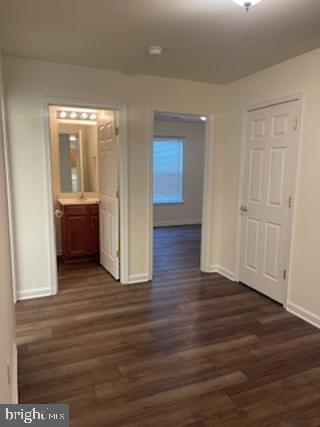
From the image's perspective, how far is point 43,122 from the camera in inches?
125

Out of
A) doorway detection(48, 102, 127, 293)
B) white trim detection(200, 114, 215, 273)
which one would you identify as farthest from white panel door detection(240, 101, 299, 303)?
doorway detection(48, 102, 127, 293)

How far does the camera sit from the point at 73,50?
2.80 m

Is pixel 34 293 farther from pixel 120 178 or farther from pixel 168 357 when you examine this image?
pixel 168 357

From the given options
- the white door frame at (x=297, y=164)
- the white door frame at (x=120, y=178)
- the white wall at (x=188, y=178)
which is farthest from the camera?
the white wall at (x=188, y=178)

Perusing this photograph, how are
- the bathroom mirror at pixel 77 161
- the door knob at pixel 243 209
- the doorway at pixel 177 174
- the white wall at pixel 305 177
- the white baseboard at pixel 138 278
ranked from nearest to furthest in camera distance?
the white wall at pixel 305 177 → the door knob at pixel 243 209 → the white baseboard at pixel 138 278 → the bathroom mirror at pixel 77 161 → the doorway at pixel 177 174

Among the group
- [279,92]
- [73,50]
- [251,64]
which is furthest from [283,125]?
[73,50]

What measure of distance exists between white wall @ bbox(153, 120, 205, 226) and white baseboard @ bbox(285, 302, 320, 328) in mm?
4582

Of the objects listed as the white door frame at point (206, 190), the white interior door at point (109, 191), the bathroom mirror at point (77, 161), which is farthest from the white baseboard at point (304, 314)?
the bathroom mirror at point (77, 161)

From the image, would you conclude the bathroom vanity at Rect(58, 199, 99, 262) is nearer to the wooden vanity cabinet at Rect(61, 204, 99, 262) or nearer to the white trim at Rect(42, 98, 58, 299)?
the wooden vanity cabinet at Rect(61, 204, 99, 262)

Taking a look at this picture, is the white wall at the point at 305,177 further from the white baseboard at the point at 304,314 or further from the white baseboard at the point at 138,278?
the white baseboard at the point at 138,278

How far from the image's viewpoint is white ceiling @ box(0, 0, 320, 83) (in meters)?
2.02

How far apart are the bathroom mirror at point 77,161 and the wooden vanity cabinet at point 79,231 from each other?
0.54m

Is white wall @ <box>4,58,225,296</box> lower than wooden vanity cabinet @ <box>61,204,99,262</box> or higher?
higher

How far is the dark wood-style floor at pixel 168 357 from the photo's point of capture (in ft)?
6.08
